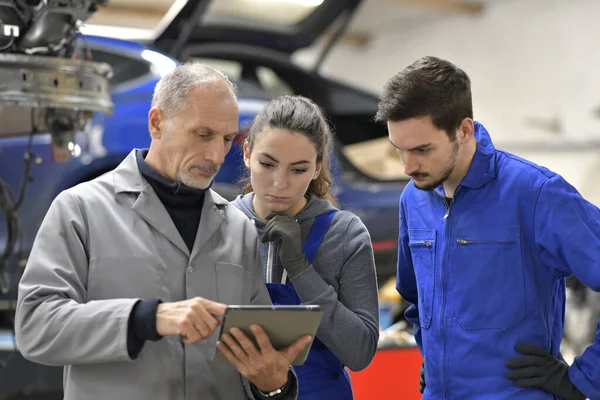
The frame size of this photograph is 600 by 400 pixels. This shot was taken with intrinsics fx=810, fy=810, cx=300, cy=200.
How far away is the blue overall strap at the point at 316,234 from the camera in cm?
184

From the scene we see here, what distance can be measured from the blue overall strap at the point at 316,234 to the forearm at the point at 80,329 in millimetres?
537

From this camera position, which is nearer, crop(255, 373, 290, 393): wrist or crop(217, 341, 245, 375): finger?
crop(217, 341, 245, 375): finger

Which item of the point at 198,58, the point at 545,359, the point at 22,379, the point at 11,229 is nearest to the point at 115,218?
the point at 545,359

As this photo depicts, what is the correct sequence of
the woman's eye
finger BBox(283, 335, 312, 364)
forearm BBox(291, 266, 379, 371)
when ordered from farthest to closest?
the woman's eye < forearm BBox(291, 266, 379, 371) < finger BBox(283, 335, 312, 364)

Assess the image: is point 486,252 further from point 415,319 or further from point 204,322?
point 204,322

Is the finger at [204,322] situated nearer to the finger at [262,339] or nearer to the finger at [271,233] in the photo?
the finger at [262,339]

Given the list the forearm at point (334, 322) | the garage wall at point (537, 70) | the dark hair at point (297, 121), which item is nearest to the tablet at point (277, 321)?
the forearm at point (334, 322)

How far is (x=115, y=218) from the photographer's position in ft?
4.99

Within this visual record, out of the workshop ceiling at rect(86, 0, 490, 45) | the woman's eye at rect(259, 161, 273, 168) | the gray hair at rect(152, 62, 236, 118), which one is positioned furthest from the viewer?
the workshop ceiling at rect(86, 0, 490, 45)

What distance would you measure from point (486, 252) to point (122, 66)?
2568 millimetres

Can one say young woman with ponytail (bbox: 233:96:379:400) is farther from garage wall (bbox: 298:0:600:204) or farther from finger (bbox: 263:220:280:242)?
garage wall (bbox: 298:0:600:204)

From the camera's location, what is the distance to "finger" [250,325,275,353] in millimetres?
1420

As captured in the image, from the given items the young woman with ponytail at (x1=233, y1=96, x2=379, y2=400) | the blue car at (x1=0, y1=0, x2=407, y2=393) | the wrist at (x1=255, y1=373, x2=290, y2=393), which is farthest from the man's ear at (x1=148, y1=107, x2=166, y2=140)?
the blue car at (x1=0, y1=0, x2=407, y2=393)

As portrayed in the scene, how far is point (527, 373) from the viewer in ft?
5.48
